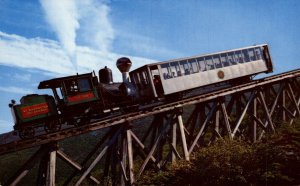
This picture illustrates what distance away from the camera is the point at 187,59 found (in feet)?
48.0

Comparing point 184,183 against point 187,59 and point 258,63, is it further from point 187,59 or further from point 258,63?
point 258,63

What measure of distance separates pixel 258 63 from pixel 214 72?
3935mm

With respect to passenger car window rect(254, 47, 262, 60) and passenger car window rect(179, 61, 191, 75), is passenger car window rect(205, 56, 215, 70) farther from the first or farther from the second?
passenger car window rect(254, 47, 262, 60)

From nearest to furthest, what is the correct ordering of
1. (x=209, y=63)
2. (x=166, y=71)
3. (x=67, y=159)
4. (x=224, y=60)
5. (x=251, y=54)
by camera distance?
(x=67, y=159) → (x=166, y=71) → (x=209, y=63) → (x=224, y=60) → (x=251, y=54)

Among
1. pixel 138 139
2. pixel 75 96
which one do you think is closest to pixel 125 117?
pixel 138 139

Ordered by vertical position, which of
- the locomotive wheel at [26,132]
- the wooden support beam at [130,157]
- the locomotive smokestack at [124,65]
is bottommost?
the wooden support beam at [130,157]

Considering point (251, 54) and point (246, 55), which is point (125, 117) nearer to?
point (246, 55)

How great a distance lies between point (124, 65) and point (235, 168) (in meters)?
9.85

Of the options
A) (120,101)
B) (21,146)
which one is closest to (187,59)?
(120,101)

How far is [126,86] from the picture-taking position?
14.7 m

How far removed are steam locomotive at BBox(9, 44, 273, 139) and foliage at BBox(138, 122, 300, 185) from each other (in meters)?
4.49

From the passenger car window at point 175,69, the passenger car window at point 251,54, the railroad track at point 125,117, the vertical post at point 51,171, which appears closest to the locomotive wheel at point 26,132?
the railroad track at point 125,117

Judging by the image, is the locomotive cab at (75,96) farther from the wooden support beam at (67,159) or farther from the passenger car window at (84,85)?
the wooden support beam at (67,159)

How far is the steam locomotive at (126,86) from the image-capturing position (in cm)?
1231
